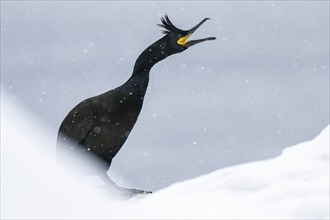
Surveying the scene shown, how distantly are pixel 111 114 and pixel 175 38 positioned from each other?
3.70 ft

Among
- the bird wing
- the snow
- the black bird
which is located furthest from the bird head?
the snow

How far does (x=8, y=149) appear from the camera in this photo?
2553 millimetres

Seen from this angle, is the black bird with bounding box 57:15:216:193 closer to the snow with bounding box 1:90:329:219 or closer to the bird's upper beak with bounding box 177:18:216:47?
the bird's upper beak with bounding box 177:18:216:47

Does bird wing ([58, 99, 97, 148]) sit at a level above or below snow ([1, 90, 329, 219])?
below

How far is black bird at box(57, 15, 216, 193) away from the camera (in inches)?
252

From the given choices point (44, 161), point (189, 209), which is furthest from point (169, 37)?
point (189, 209)

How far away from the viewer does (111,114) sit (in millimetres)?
6426

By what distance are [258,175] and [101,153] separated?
424 cm

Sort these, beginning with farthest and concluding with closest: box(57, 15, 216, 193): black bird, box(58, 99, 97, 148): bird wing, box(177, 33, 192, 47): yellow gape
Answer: box(177, 33, 192, 47): yellow gape, box(58, 99, 97, 148): bird wing, box(57, 15, 216, 193): black bird

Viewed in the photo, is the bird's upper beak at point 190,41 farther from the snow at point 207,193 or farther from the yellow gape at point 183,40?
the snow at point 207,193

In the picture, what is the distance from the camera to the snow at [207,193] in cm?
200

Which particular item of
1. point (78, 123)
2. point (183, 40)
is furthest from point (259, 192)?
point (183, 40)

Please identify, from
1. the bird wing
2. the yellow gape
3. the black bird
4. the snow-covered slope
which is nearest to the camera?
the snow-covered slope

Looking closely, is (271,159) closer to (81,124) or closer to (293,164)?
(293,164)
